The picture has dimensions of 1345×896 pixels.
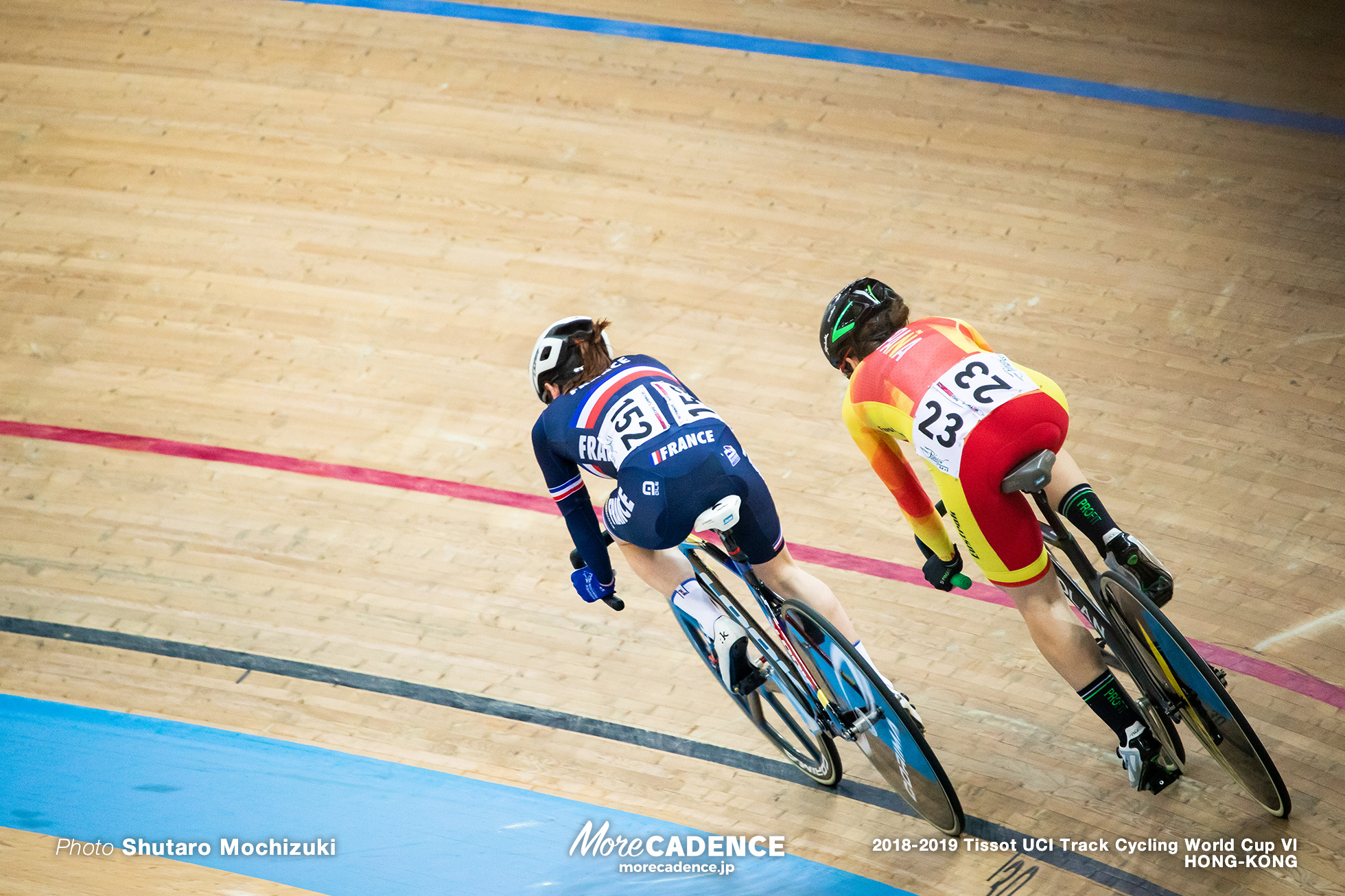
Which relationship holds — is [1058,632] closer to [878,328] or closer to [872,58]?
[878,328]

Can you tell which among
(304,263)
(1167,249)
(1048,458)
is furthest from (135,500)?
(1167,249)

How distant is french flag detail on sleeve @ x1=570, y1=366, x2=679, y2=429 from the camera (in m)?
2.56

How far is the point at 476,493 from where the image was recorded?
13.5 ft

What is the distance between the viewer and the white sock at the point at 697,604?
8.96ft

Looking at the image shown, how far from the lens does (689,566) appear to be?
283cm

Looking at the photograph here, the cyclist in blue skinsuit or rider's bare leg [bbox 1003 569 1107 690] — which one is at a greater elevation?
the cyclist in blue skinsuit

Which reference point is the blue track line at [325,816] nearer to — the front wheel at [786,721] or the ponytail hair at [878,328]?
the front wheel at [786,721]

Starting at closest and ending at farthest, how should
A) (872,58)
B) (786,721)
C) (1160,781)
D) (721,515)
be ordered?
(721,515)
(1160,781)
(786,721)
(872,58)

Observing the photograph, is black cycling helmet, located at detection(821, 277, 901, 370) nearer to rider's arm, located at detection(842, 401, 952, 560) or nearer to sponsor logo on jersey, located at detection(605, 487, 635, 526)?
rider's arm, located at detection(842, 401, 952, 560)

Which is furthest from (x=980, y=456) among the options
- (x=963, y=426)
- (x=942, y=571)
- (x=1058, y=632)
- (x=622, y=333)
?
(x=622, y=333)

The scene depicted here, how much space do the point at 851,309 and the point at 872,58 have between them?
3.55 m

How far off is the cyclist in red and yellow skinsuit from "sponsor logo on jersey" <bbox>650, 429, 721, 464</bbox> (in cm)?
40

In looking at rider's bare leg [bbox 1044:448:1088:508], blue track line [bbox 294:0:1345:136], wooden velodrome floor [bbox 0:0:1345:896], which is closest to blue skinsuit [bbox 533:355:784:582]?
rider's bare leg [bbox 1044:448:1088:508]

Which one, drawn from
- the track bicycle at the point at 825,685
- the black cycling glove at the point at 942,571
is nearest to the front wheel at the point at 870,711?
the track bicycle at the point at 825,685
